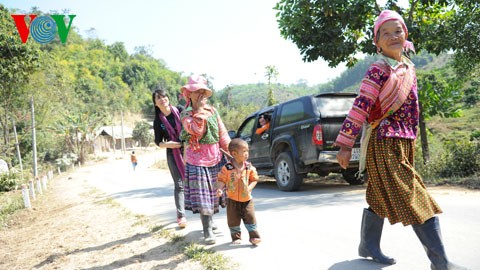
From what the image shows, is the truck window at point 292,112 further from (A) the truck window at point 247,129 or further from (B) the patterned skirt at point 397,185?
(B) the patterned skirt at point 397,185

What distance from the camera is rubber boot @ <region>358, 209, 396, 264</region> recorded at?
2.82 m

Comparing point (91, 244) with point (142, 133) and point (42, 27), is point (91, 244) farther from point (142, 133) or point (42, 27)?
point (142, 133)

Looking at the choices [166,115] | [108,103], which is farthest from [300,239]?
[108,103]

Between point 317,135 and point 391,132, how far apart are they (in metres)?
4.11

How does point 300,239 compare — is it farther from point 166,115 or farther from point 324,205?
point 166,115

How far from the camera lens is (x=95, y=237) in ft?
16.4

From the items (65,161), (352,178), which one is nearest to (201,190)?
(352,178)

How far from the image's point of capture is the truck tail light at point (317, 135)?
666 centimetres

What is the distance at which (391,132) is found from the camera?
258 centimetres

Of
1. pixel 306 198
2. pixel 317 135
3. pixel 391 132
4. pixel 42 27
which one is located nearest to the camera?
pixel 391 132

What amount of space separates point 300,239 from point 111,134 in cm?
6060

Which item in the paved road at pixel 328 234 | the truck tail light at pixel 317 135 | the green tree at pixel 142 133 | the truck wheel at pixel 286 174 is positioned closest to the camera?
the paved road at pixel 328 234

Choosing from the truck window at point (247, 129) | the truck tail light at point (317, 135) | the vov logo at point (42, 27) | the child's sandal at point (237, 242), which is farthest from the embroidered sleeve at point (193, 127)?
the vov logo at point (42, 27)

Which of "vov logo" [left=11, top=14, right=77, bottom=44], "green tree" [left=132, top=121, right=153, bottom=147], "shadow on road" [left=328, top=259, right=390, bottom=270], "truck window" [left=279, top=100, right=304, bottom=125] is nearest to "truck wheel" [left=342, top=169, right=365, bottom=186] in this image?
"truck window" [left=279, top=100, right=304, bottom=125]
